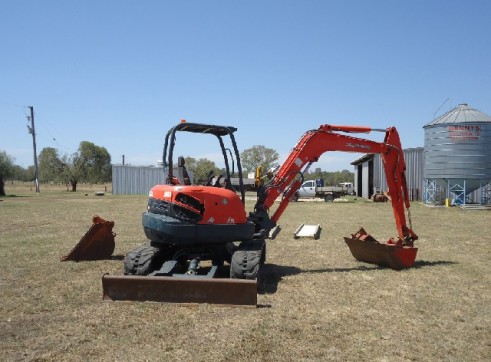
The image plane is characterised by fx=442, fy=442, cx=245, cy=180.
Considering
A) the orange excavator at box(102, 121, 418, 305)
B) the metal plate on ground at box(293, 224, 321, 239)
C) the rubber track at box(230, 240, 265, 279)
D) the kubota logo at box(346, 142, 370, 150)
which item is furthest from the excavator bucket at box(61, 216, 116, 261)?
the metal plate on ground at box(293, 224, 321, 239)

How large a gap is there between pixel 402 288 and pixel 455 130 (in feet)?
71.3

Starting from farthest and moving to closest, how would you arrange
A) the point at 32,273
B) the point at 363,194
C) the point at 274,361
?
1. the point at 363,194
2. the point at 32,273
3. the point at 274,361

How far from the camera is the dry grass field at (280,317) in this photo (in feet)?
15.2

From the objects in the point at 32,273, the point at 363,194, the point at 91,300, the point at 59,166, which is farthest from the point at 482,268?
the point at 59,166

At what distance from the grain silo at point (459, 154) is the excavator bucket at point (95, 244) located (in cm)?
2250

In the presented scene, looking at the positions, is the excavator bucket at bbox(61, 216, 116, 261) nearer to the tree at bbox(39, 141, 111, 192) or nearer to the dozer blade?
the dozer blade

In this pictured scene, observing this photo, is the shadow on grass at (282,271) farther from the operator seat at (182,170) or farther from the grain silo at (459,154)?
the grain silo at (459,154)

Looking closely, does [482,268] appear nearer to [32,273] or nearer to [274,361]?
[274,361]

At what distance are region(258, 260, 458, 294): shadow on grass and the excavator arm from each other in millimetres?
706

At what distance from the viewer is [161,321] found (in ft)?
18.2

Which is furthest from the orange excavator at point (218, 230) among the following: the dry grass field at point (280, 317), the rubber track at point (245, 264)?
the dry grass field at point (280, 317)

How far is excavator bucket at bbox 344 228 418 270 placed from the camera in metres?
8.65

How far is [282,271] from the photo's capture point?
28.1 feet

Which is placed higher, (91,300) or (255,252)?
(255,252)
